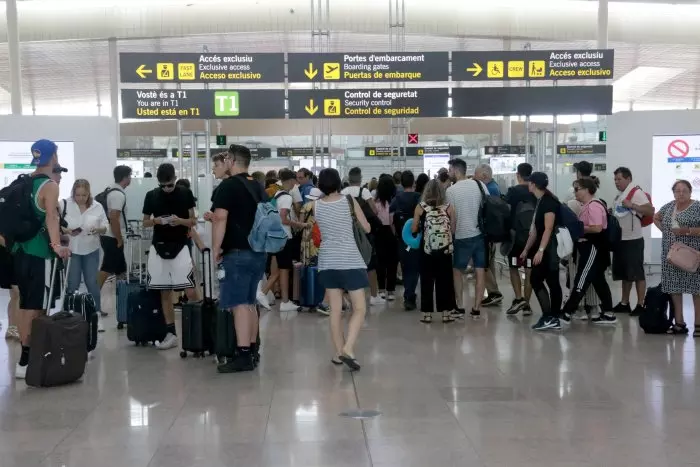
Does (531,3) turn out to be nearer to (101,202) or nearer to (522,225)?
(522,225)

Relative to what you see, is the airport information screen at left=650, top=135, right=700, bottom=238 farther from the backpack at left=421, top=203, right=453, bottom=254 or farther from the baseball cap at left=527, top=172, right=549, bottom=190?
the backpack at left=421, top=203, right=453, bottom=254

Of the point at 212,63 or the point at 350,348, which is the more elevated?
the point at 212,63

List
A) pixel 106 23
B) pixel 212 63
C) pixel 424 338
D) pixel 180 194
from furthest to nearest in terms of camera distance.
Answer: pixel 106 23 < pixel 212 63 < pixel 424 338 < pixel 180 194

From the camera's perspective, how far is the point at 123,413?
4844 millimetres

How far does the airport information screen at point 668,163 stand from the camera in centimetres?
1188

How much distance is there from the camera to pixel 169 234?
6711mm

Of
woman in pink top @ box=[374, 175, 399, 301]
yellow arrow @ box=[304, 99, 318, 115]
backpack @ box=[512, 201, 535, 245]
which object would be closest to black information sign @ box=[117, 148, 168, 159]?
yellow arrow @ box=[304, 99, 318, 115]

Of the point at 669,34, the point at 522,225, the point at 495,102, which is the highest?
the point at 669,34

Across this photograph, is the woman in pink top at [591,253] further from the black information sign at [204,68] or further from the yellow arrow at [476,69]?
the black information sign at [204,68]

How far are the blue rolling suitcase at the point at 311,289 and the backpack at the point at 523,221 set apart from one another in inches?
86.6

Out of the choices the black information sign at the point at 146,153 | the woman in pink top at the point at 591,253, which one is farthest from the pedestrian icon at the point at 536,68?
the black information sign at the point at 146,153

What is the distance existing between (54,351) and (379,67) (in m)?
7.14

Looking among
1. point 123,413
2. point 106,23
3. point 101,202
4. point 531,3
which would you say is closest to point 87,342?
point 123,413

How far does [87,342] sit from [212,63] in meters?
5.96
